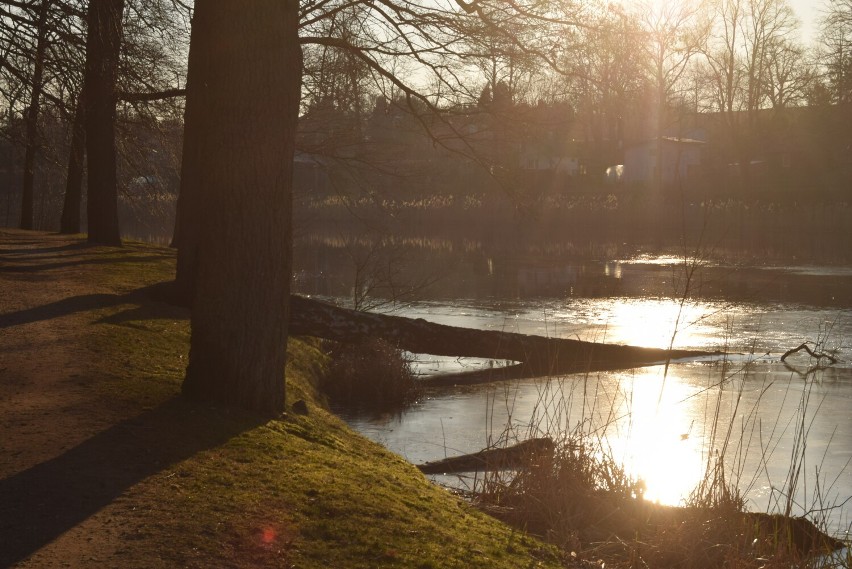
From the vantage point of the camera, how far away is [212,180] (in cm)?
718

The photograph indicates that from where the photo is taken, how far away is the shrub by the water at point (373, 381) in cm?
1273

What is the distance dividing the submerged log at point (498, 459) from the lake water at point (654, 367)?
0.64ft

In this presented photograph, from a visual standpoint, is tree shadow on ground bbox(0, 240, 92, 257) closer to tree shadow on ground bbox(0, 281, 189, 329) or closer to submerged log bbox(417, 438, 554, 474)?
tree shadow on ground bbox(0, 281, 189, 329)

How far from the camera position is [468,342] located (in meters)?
14.9

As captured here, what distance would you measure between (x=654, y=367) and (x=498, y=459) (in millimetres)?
7412

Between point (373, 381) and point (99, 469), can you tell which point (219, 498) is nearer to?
point (99, 469)

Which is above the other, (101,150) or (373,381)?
(101,150)

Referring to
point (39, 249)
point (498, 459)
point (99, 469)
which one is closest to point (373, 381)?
point (498, 459)

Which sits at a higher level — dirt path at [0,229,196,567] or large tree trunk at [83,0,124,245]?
large tree trunk at [83,0,124,245]

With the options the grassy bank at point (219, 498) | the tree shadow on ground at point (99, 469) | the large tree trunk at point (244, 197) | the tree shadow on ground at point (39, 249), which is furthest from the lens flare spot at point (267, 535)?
the tree shadow on ground at point (39, 249)

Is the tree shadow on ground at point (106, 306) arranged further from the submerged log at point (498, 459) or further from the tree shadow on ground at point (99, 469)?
the tree shadow on ground at point (99, 469)

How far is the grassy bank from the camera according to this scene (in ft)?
15.6

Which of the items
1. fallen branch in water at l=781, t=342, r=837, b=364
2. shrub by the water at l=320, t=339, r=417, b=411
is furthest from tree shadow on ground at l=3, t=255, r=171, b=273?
fallen branch in water at l=781, t=342, r=837, b=364

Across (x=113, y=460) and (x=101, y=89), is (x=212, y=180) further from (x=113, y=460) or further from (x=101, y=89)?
(x=101, y=89)
